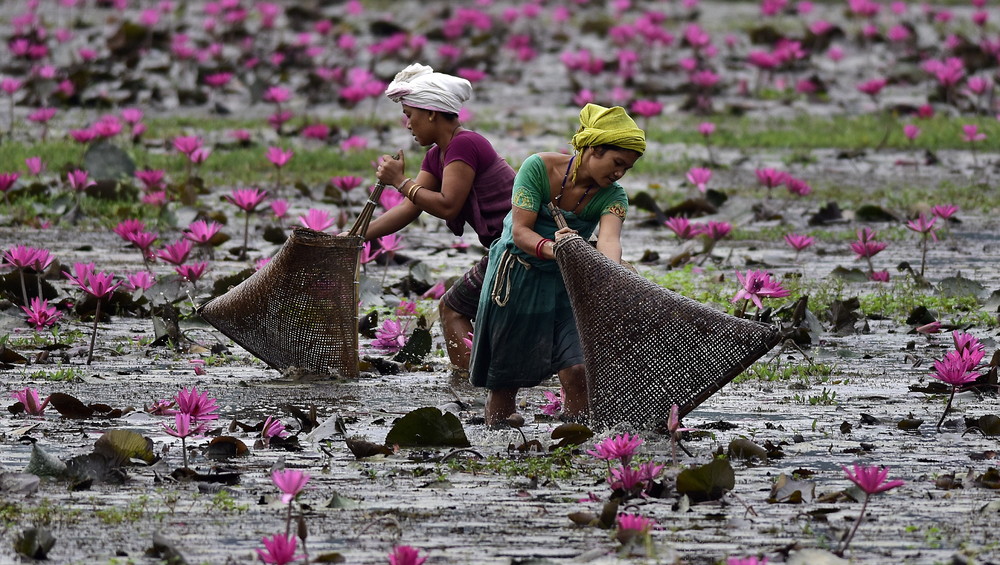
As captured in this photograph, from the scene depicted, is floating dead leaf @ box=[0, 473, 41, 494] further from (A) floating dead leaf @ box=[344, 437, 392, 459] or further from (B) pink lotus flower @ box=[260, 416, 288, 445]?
(A) floating dead leaf @ box=[344, 437, 392, 459]

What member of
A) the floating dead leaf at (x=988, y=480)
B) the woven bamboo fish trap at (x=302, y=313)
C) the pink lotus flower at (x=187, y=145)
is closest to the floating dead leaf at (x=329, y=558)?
the floating dead leaf at (x=988, y=480)

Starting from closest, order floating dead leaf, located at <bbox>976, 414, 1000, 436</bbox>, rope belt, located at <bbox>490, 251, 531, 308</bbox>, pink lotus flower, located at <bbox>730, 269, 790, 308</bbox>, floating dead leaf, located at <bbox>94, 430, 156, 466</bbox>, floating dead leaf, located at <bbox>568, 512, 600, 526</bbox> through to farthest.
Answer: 1. floating dead leaf, located at <bbox>568, 512, 600, 526</bbox>
2. floating dead leaf, located at <bbox>94, 430, 156, 466</bbox>
3. floating dead leaf, located at <bbox>976, 414, 1000, 436</bbox>
4. rope belt, located at <bbox>490, 251, 531, 308</bbox>
5. pink lotus flower, located at <bbox>730, 269, 790, 308</bbox>

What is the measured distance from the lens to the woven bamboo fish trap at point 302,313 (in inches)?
202

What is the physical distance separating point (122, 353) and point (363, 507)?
2190mm

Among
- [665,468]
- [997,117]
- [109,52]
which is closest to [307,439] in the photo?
[665,468]

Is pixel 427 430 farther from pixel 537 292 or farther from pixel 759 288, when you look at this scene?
pixel 759 288

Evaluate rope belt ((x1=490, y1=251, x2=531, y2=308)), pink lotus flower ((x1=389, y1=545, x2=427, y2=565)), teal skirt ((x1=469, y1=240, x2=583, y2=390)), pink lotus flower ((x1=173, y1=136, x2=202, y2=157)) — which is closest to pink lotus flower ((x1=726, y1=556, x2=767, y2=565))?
pink lotus flower ((x1=389, y1=545, x2=427, y2=565))

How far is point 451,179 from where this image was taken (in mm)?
5164

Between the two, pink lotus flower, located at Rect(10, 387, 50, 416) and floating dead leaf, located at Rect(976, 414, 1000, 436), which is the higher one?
floating dead leaf, located at Rect(976, 414, 1000, 436)

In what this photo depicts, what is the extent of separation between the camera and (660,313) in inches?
159

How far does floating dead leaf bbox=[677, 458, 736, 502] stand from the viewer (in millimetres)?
3545

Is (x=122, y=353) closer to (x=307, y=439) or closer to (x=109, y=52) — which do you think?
(x=307, y=439)

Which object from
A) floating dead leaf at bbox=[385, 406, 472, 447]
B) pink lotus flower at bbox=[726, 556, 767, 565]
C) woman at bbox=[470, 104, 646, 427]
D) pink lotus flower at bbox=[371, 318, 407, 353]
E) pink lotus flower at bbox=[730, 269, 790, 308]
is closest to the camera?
pink lotus flower at bbox=[726, 556, 767, 565]

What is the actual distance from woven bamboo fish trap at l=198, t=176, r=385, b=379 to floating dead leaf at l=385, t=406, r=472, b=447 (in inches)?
43.3
